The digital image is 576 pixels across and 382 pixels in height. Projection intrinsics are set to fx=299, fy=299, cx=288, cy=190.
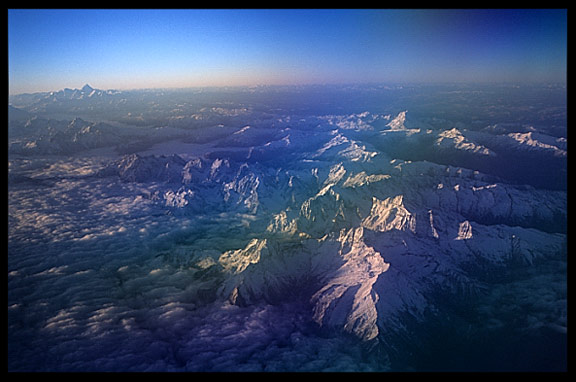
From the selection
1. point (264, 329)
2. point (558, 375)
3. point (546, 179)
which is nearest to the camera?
point (558, 375)

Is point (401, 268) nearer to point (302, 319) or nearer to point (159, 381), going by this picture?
point (302, 319)

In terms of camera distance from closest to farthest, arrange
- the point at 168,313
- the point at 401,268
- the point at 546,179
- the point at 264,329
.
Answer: the point at 264,329 → the point at 168,313 → the point at 401,268 → the point at 546,179

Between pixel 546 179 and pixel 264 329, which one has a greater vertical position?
pixel 546 179

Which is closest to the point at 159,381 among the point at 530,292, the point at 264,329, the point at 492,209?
the point at 264,329

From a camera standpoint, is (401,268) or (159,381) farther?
(401,268)

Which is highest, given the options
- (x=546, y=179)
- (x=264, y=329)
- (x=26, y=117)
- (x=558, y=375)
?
(x=26, y=117)

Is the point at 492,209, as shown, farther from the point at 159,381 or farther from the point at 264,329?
the point at 159,381
